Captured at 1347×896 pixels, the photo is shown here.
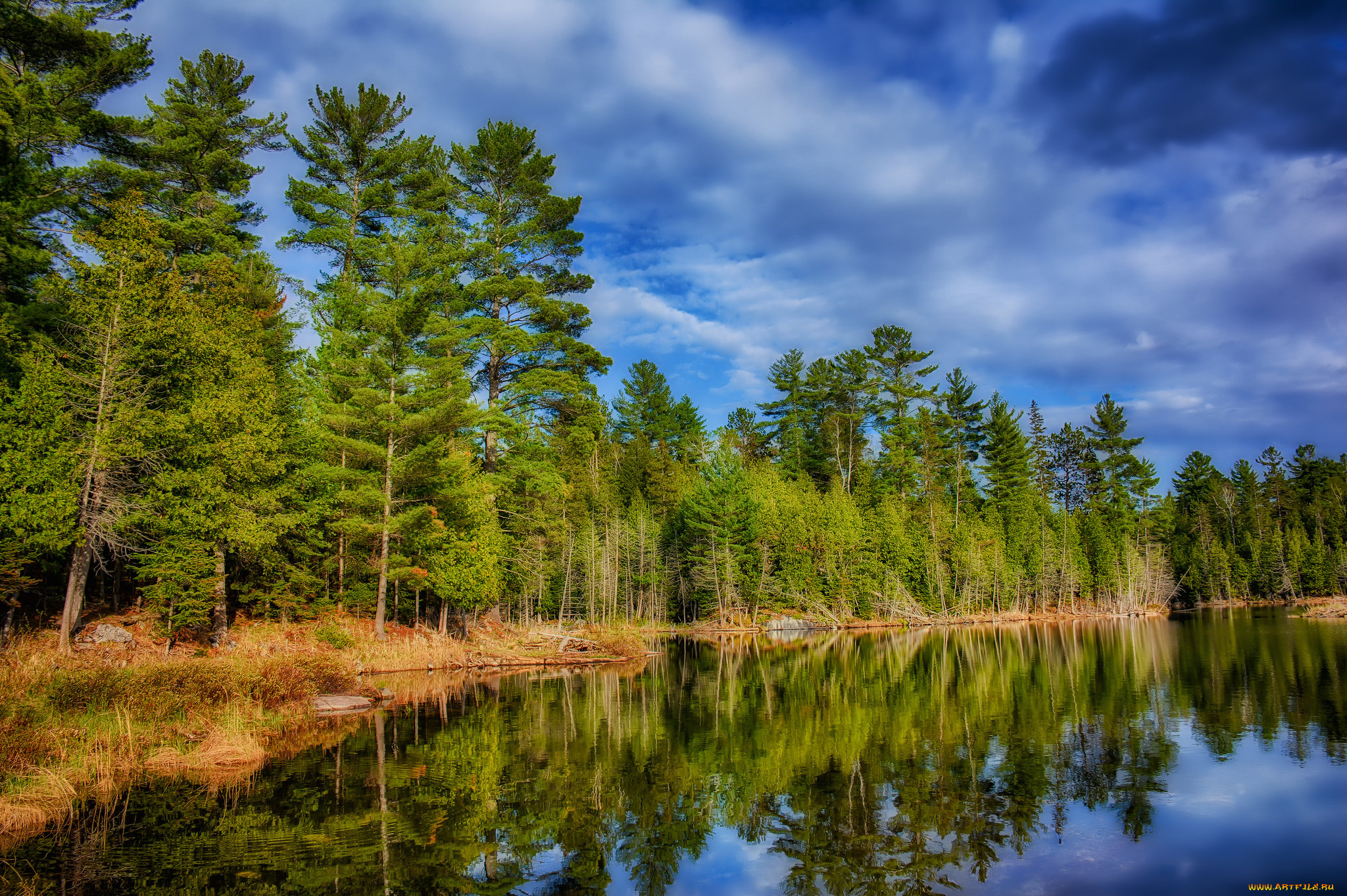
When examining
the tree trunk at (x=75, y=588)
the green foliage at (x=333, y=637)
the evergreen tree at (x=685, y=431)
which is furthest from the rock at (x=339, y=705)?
the evergreen tree at (x=685, y=431)

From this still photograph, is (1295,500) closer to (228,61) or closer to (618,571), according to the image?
(618,571)

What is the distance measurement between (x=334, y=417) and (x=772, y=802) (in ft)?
67.9

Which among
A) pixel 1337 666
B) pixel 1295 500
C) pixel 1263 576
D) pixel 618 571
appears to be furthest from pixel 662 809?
pixel 1295 500

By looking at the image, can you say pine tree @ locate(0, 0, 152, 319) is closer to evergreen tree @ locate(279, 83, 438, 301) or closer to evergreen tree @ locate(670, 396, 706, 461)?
evergreen tree @ locate(279, 83, 438, 301)

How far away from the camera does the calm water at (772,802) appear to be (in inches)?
343

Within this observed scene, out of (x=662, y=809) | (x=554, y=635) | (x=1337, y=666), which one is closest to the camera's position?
(x=662, y=809)

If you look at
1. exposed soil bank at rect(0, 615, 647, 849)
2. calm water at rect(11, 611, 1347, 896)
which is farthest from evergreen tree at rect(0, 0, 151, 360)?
calm water at rect(11, 611, 1347, 896)

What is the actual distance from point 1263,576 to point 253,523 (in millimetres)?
89547

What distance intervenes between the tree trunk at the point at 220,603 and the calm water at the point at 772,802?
7.77 metres

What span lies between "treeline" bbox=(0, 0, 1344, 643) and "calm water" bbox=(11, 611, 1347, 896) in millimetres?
9342

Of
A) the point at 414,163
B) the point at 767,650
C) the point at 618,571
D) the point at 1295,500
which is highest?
the point at 414,163

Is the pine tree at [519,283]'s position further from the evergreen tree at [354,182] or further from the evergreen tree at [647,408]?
the evergreen tree at [647,408]

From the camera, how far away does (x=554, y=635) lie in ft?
107

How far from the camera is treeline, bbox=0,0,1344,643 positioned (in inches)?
784
